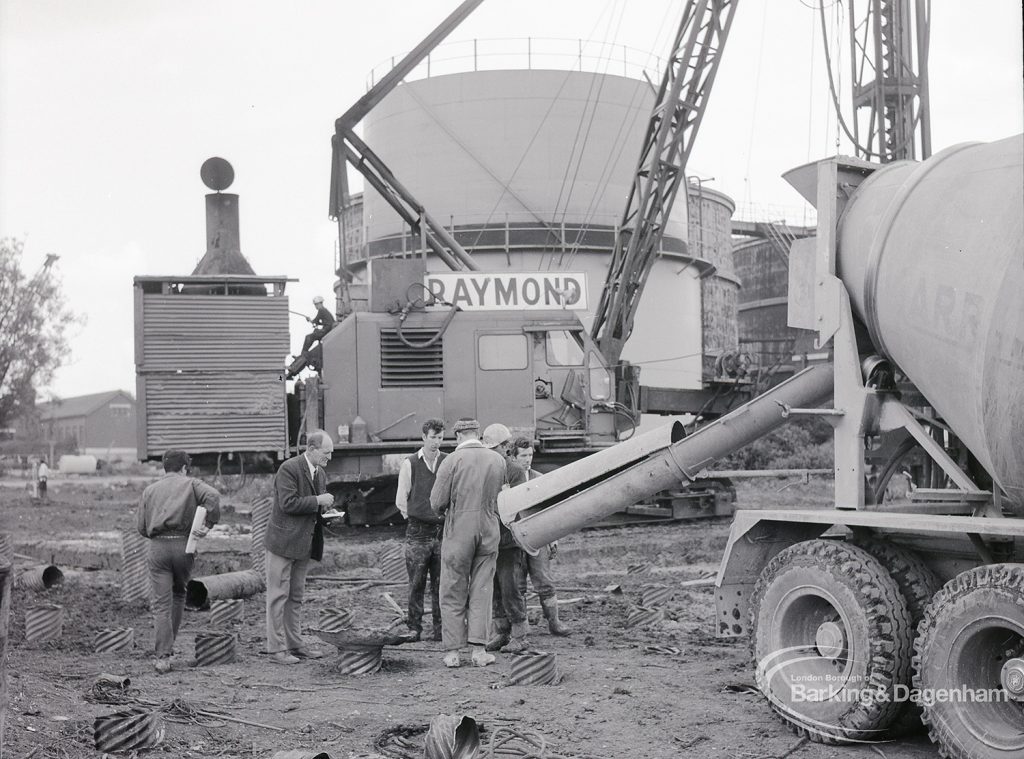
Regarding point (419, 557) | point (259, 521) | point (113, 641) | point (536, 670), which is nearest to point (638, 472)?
point (536, 670)

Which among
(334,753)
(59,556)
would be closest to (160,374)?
(59,556)

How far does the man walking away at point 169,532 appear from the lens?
828 centimetres

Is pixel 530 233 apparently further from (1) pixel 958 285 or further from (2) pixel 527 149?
(1) pixel 958 285

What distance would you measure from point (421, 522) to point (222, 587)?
10.2 feet

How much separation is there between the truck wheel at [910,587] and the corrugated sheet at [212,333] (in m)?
11.5

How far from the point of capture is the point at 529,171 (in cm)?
3084

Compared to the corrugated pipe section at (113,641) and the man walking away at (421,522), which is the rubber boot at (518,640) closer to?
the man walking away at (421,522)

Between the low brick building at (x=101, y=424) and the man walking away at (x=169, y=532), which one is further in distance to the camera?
the low brick building at (x=101, y=424)

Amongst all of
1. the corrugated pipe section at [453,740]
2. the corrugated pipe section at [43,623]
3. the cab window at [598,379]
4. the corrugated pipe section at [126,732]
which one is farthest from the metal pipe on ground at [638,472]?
the cab window at [598,379]

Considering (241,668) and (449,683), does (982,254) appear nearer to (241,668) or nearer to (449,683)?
(449,683)

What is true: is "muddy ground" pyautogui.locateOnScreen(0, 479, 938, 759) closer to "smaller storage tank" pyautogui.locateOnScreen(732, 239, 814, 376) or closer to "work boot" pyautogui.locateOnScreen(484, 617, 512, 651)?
"work boot" pyautogui.locateOnScreen(484, 617, 512, 651)

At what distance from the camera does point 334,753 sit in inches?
234

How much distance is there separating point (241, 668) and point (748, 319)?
1542 inches

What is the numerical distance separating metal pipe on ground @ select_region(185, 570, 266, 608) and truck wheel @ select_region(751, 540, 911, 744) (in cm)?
608
